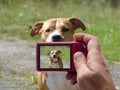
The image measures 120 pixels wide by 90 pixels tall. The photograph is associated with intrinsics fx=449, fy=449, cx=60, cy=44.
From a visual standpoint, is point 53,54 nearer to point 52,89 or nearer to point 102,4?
Answer: point 52,89

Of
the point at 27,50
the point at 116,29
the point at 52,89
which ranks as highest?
the point at 116,29

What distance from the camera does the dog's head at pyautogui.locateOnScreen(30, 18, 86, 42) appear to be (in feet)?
13.6

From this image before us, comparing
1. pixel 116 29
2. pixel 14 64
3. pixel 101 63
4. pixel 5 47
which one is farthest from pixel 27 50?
pixel 101 63

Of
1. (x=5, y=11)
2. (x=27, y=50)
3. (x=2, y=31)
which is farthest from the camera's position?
(x=5, y=11)

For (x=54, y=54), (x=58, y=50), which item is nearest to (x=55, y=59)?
(x=54, y=54)

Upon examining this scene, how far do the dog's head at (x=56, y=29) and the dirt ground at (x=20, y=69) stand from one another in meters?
0.39

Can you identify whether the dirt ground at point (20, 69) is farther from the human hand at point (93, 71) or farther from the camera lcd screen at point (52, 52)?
the human hand at point (93, 71)

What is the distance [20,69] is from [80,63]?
4.62m

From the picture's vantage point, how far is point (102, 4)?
1673 cm

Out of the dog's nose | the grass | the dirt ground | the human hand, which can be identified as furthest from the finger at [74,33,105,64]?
the grass

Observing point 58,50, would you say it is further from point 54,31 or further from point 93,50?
point 54,31

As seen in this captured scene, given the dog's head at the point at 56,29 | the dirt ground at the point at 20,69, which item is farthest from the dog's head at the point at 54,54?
the dog's head at the point at 56,29

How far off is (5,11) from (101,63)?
32.8 ft

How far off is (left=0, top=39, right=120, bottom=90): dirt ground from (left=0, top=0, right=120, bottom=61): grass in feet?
2.36
